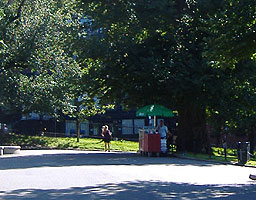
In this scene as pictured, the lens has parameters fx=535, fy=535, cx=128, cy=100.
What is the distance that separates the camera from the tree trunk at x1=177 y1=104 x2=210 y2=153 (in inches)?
1147

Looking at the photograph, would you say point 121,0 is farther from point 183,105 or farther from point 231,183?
point 231,183

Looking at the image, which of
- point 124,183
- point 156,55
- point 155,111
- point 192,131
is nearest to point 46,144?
A: point 192,131

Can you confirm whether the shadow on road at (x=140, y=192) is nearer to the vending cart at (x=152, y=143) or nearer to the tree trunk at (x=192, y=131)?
the vending cart at (x=152, y=143)

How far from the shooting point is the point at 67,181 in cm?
1441

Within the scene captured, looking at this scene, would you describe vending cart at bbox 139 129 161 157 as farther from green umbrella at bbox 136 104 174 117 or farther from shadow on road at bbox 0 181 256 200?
shadow on road at bbox 0 181 256 200

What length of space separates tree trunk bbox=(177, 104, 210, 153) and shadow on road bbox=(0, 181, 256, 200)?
49.9ft

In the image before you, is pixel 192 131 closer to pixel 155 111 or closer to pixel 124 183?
pixel 155 111

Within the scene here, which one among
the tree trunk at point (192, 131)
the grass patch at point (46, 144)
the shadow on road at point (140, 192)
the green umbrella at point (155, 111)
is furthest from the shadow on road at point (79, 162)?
the grass patch at point (46, 144)

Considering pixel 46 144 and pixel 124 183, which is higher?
pixel 46 144

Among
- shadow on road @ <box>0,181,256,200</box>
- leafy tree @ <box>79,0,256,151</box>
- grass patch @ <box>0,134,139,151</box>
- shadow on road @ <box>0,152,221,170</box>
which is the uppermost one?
leafy tree @ <box>79,0,256,151</box>

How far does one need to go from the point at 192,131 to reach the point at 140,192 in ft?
56.5

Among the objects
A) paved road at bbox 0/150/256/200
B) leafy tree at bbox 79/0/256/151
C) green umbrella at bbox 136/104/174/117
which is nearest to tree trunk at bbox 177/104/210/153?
leafy tree at bbox 79/0/256/151

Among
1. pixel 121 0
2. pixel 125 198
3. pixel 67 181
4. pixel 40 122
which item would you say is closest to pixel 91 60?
pixel 121 0

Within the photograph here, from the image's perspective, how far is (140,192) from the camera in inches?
490
